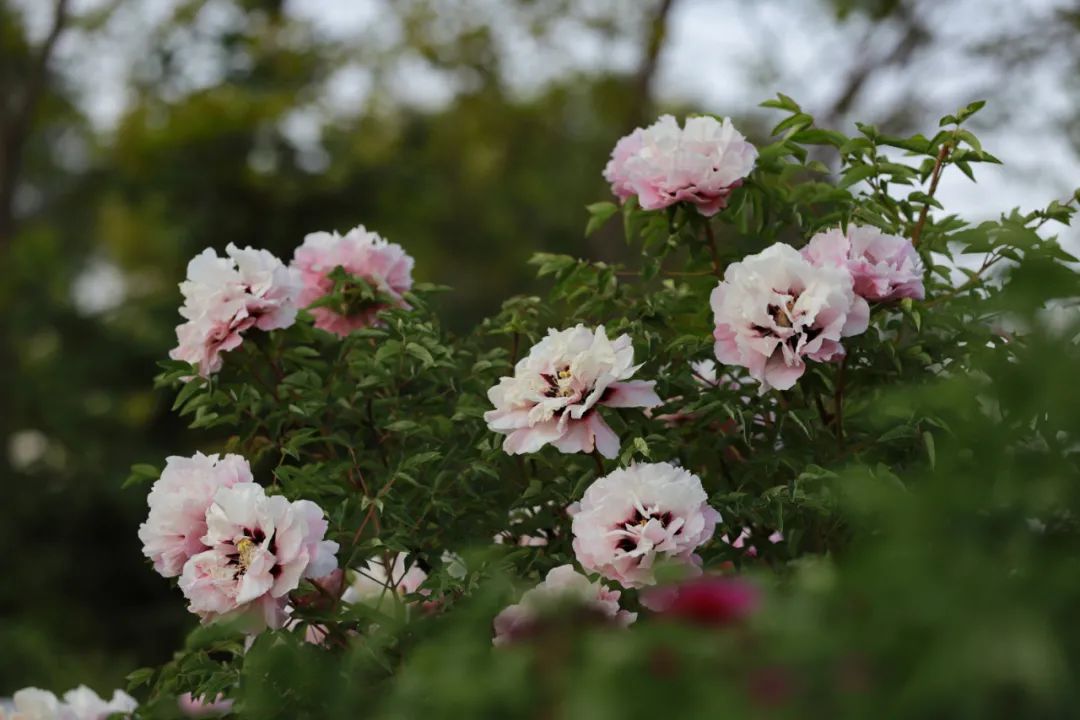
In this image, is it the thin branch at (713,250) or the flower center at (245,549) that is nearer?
the flower center at (245,549)

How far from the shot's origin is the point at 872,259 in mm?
1754

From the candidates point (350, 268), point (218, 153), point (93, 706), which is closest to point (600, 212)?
point (350, 268)

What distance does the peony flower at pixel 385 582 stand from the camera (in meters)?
1.82

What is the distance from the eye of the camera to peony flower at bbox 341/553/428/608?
1.82m

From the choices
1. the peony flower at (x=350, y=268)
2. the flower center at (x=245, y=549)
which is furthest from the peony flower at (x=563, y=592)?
the peony flower at (x=350, y=268)

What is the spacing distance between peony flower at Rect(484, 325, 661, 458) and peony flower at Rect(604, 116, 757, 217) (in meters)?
0.34

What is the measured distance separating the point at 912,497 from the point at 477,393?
1.26 meters

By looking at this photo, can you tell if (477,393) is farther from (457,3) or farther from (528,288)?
(528,288)

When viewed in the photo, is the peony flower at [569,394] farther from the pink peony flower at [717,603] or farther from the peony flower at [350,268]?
the pink peony flower at [717,603]

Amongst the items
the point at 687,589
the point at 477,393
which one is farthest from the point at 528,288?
the point at 687,589

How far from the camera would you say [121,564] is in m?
Answer: 8.80

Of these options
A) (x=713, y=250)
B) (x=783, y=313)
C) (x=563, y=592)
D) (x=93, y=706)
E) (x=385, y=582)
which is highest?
(x=713, y=250)

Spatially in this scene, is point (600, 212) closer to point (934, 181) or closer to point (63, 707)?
point (934, 181)

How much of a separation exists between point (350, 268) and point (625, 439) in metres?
0.66
